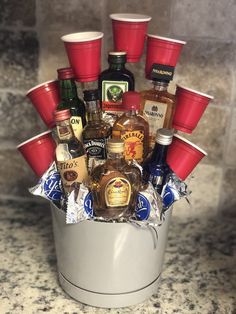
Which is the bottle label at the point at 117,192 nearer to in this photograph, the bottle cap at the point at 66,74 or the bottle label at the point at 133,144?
the bottle label at the point at 133,144

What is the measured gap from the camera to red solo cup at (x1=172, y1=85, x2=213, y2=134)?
88 centimetres

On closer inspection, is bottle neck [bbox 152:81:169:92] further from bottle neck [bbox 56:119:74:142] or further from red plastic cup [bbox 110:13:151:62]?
bottle neck [bbox 56:119:74:142]

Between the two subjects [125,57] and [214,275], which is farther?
[214,275]

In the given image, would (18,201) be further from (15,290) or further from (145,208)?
(145,208)

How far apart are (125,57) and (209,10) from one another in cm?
25

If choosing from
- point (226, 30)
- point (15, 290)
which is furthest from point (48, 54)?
point (15, 290)

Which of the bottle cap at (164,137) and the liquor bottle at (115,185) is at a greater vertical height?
the bottle cap at (164,137)

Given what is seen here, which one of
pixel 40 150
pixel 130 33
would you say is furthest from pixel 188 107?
pixel 40 150

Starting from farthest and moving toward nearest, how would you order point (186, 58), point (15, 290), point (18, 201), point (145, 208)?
point (18, 201) → point (186, 58) → point (15, 290) → point (145, 208)

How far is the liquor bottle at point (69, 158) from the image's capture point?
84 centimetres

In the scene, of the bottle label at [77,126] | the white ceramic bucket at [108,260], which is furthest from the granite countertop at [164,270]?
the bottle label at [77,126]

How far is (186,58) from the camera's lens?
1.06 metres

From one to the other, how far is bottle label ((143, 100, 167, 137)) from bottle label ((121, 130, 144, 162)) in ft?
0.14

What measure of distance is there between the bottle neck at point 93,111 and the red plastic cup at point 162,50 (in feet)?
0.42
